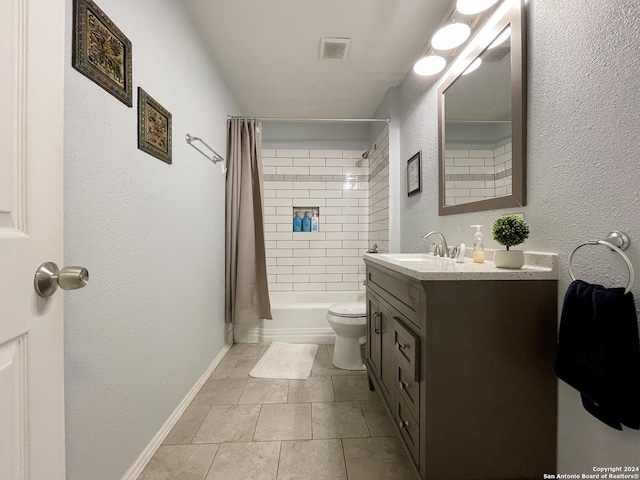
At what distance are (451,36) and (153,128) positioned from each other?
154cm

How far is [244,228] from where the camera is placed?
2.50 metres

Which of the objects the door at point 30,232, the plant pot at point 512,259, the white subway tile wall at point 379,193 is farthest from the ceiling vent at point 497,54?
the door at point 30,232

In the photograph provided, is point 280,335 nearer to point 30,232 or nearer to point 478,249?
point 478,249

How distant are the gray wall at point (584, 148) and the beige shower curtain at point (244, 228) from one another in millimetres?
1982

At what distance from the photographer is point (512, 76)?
114cm

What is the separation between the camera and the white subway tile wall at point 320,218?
3311mm

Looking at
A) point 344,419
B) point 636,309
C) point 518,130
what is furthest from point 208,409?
point 518,130

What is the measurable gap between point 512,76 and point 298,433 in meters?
→ 1.90

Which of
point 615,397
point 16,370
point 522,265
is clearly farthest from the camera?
point 522,265

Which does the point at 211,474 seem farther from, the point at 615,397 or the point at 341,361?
the point at 615,397

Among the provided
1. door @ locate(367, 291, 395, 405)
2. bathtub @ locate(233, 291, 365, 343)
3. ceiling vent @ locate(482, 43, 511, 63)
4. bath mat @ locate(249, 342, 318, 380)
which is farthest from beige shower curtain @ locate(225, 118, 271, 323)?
ceiling vent @ locate(482, 43, 511, 63)

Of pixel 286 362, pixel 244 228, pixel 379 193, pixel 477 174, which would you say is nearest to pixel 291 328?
pixel 286 362

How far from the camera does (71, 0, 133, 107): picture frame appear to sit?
0.87 meters

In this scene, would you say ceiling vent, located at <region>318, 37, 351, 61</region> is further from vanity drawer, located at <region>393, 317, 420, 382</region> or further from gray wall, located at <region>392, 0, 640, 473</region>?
vanity drawer, located at <region>393, 317, 420, 382</region>
